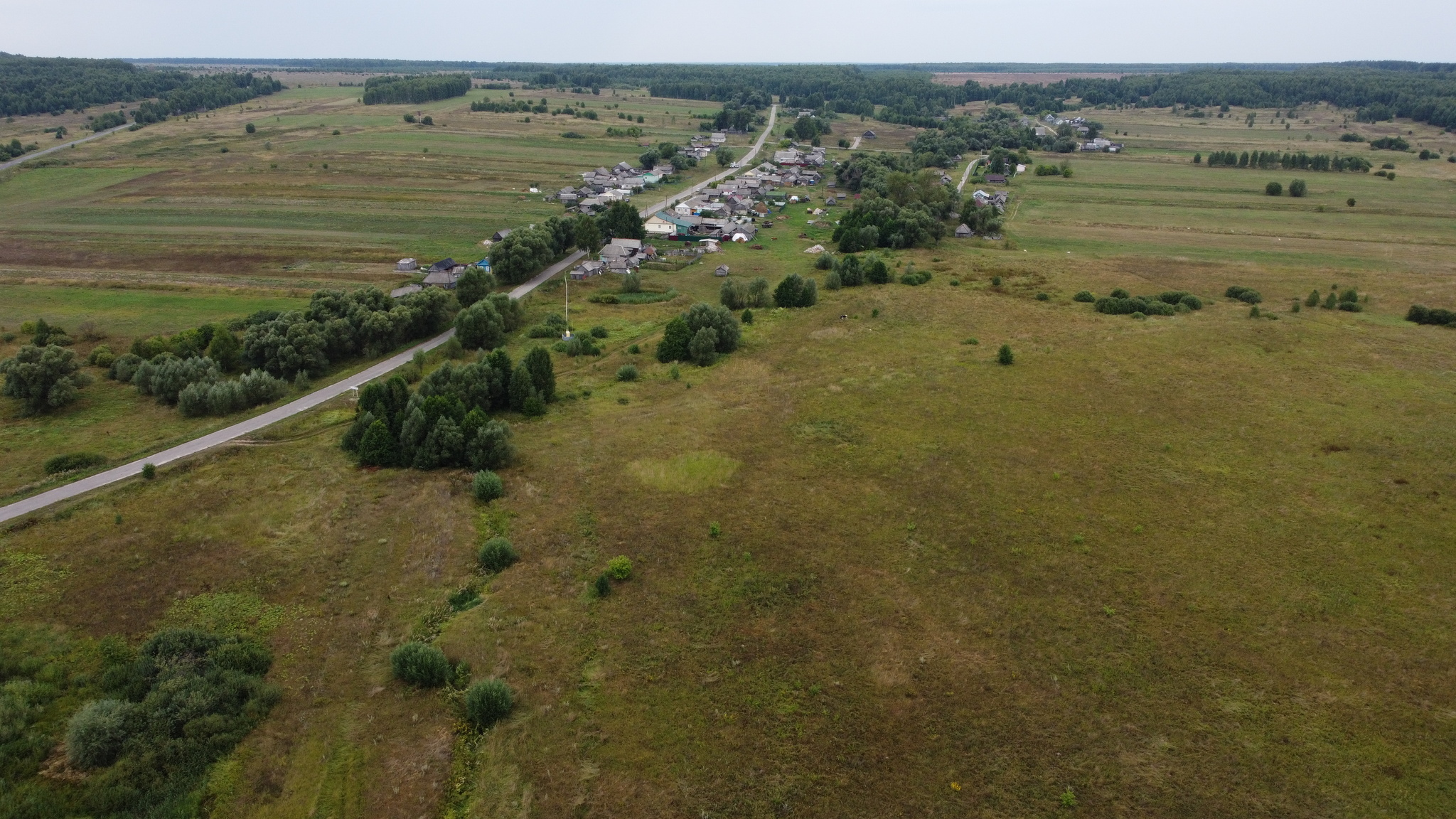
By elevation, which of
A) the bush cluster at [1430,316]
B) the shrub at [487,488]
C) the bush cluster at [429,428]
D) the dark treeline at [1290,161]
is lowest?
the shrub at [487,488]

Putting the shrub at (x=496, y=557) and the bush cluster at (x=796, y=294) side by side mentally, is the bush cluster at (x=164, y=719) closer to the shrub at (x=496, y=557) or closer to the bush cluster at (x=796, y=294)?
the shrub at (x=496, y=557)

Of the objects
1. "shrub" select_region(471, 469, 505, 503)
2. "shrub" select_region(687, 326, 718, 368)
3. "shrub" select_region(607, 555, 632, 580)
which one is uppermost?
"shrub" select_region(687, 326, 718, 368)

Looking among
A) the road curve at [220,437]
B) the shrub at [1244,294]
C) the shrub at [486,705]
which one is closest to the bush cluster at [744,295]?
the road curve at [220,437]

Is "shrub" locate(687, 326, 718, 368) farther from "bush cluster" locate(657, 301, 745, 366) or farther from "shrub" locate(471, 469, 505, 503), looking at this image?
"shrub" locate(471, 469, 505, 503)

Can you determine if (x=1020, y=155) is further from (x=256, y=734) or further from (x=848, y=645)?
(x=256, y=734)

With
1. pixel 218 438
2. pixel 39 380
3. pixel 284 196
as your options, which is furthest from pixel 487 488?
pixel 284 196

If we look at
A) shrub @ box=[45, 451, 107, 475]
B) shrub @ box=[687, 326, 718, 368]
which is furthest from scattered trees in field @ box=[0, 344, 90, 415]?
shrub @ box=[687, 326, 718, 368]
